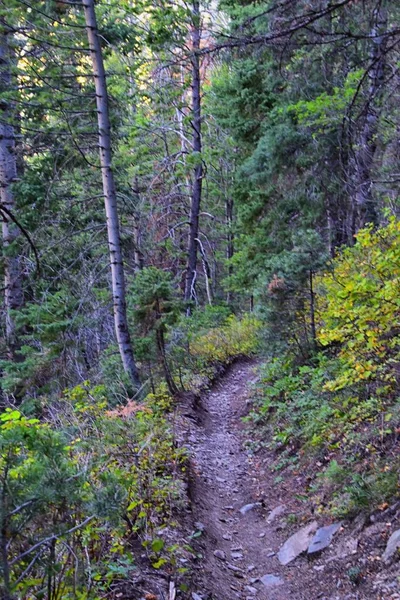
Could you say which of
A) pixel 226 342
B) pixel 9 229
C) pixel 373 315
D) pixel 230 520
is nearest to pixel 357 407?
pixel 373 315

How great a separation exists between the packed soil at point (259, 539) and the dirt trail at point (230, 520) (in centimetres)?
1

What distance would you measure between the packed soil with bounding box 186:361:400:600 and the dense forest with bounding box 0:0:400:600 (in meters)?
0.26

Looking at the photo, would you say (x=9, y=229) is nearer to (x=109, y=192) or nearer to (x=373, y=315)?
(x=109, y=192)

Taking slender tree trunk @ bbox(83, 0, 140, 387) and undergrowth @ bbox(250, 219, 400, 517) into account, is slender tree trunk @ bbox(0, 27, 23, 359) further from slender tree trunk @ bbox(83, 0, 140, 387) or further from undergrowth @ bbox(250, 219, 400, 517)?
undergrowth @ bbox(250, 219, 400, 517)

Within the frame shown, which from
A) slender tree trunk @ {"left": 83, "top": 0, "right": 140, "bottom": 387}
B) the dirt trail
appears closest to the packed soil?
the dirt trail

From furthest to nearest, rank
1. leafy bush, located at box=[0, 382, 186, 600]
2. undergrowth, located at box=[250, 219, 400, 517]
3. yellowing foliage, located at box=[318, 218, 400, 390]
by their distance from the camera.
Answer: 1. yellowing foliage, located at box=[318, 218, 400, 390]
2. undergrowth, located at box=[250, 219, 400, 517]
3. leafy bush, located at box=[0, 382, 186, 600]

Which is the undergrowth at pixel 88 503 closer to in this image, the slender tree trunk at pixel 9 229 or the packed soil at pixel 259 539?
the packed soil at pixel 259 539

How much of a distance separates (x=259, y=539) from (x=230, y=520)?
0.56 m

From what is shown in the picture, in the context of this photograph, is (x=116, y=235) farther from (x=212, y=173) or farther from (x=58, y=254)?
(x=212, y=173)

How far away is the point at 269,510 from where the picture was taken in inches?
241

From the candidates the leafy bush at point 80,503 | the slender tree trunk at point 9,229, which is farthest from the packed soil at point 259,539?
the slender tree trunk at point 9,229

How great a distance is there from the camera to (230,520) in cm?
603

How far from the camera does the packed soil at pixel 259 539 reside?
13.4 ft

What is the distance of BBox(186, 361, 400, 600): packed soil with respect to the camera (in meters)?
4.09
